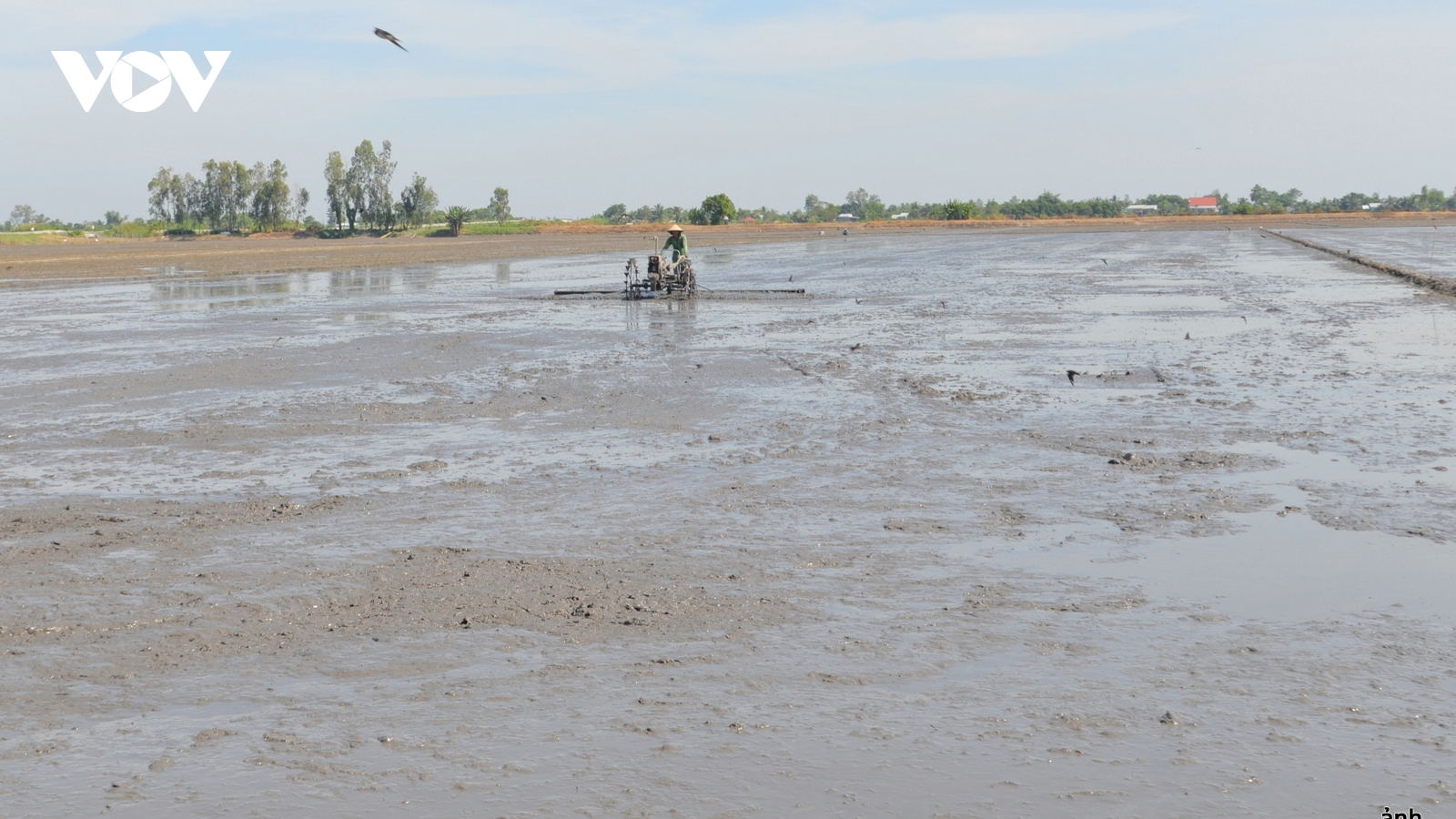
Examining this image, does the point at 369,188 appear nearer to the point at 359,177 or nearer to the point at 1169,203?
the point at 359,177

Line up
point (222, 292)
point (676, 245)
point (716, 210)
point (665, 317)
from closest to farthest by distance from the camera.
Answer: point (665, 317)
point (676, 245)
point (222, 292)
point (716, 210)

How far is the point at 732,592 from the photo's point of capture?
671 cm

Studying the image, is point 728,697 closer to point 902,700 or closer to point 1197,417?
point 902,700

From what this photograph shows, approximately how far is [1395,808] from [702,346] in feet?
50.0

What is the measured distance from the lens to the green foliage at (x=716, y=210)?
12631cm

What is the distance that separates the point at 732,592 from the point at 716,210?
122 m

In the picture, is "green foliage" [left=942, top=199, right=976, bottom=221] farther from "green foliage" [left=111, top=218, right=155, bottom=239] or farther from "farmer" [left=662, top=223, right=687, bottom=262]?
"farmer" [left=662, top=223, right=687, bottom=262]

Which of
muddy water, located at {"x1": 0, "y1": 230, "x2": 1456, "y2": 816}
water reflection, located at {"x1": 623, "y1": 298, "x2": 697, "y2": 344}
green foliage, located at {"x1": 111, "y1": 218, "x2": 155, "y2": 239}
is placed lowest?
muddy water, located at {"x1": 0, "y1": 230, "x2": 1456, "y2": 816}

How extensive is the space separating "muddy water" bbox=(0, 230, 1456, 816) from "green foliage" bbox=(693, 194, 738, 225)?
112138 mm

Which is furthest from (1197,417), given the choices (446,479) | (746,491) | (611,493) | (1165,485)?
(446,479)

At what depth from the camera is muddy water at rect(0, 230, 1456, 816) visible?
4625 millimetres

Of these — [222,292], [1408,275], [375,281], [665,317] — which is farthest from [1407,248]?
[222,292]

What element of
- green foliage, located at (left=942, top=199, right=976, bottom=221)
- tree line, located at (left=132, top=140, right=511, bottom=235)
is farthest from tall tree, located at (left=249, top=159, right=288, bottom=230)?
green foliage, located at (left=942, top=199, right=976, bottom=221)

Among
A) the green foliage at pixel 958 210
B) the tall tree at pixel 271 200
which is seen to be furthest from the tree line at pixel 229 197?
the green foliage at pixel 958 210
